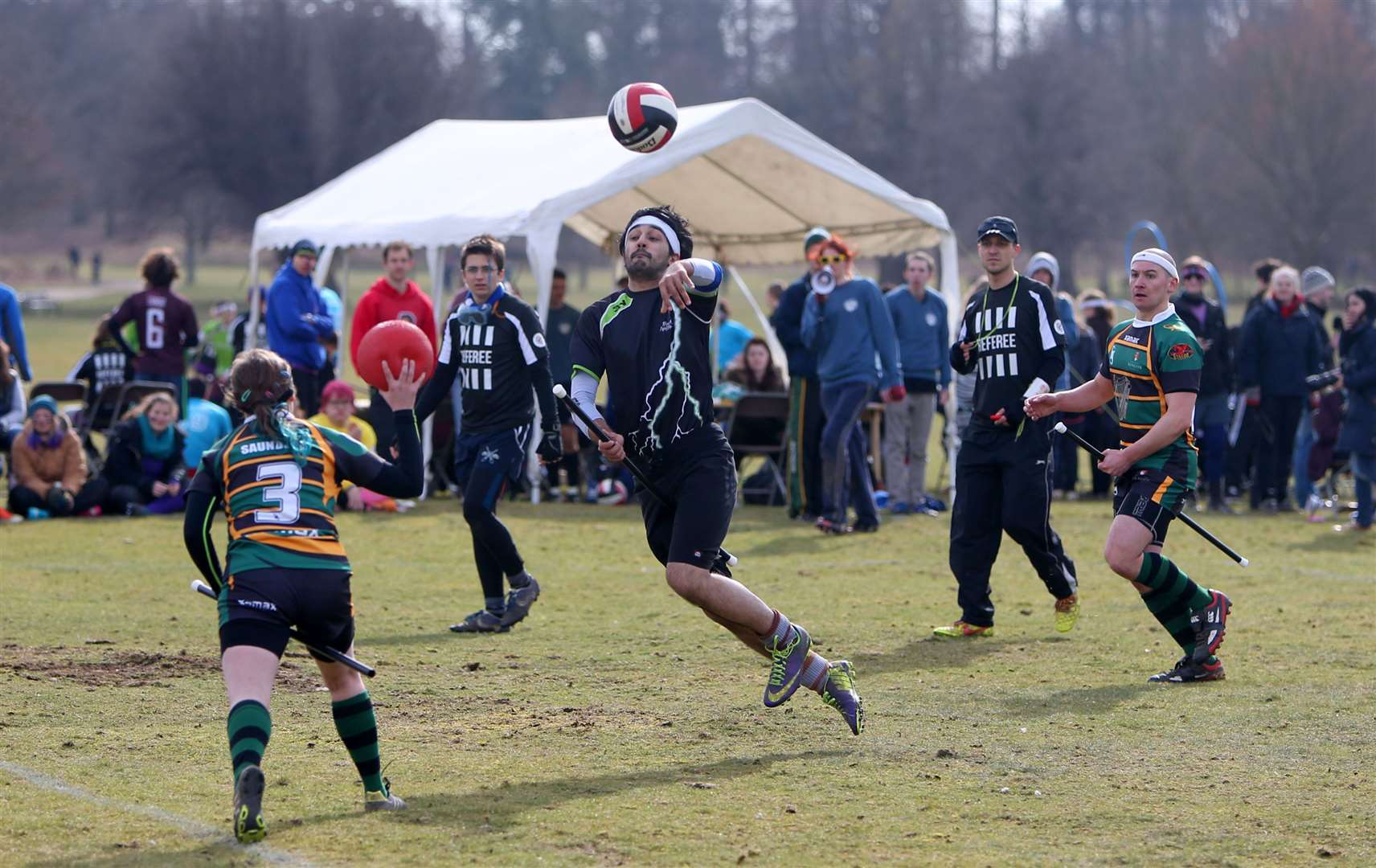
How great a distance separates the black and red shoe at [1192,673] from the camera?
773cm

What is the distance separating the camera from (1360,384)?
44.8 ft

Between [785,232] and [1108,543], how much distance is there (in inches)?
462

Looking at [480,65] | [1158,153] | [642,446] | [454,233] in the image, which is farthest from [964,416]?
[480,65]

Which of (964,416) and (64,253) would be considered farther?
(64,253)

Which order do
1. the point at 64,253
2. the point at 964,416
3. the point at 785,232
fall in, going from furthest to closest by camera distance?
the point at 64,253, the point at 785,232, the point at 964,416

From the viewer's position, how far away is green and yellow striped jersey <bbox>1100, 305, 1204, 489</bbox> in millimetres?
7387

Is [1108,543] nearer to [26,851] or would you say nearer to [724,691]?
[724,691]

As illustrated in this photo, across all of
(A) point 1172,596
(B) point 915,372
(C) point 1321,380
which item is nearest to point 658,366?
(A) point 1172,596

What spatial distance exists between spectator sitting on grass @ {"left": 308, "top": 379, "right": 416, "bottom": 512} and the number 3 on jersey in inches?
326

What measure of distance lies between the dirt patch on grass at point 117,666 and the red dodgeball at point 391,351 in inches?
92.8

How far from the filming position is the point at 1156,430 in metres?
7.34

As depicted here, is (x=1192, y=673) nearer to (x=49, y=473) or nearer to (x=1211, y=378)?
(x=1211, y=378)

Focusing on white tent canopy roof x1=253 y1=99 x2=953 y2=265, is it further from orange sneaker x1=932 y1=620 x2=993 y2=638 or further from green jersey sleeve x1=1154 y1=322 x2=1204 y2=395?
green jersey sleeve x1=1154 y1=322 x2=1204 y2=395

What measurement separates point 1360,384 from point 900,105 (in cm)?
4571
